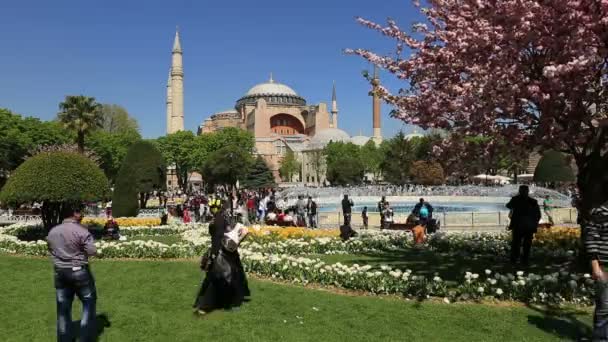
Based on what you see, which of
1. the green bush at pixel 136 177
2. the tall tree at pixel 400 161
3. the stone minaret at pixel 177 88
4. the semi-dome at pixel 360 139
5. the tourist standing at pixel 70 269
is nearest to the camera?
→ the tourist standing at pixel 70 269

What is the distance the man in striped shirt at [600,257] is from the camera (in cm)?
493

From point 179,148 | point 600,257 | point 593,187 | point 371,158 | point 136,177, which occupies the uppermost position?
point 179,148

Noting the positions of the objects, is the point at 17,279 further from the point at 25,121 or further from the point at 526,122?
the point at 25,121

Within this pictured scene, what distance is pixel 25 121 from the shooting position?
4453 centimetres

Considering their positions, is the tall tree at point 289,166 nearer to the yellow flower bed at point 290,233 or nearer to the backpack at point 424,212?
the backpack at point 424,212

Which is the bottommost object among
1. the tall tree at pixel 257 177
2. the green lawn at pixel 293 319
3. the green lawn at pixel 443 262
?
the green lawn at pixel 293 319

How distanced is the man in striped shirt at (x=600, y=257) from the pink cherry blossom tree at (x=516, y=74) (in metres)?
2.05

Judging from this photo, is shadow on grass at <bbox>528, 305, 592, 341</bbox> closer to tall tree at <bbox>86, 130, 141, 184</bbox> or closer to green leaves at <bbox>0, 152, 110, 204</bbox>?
green leaves at <bbox>0, 152, 110, 204</bbox>

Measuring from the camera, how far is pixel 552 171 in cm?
4538

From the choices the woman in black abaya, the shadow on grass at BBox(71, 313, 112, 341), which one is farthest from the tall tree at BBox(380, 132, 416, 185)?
the shadow on grass at BBox(71, 313, 112, 341)

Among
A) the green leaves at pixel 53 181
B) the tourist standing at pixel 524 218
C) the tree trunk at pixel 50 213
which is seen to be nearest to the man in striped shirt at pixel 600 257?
the tourist standing at pixel 524 218

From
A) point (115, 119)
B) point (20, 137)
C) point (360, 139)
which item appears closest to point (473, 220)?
point (20, 137)

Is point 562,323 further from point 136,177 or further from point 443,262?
point 136,177

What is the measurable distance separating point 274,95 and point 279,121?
238 inches
